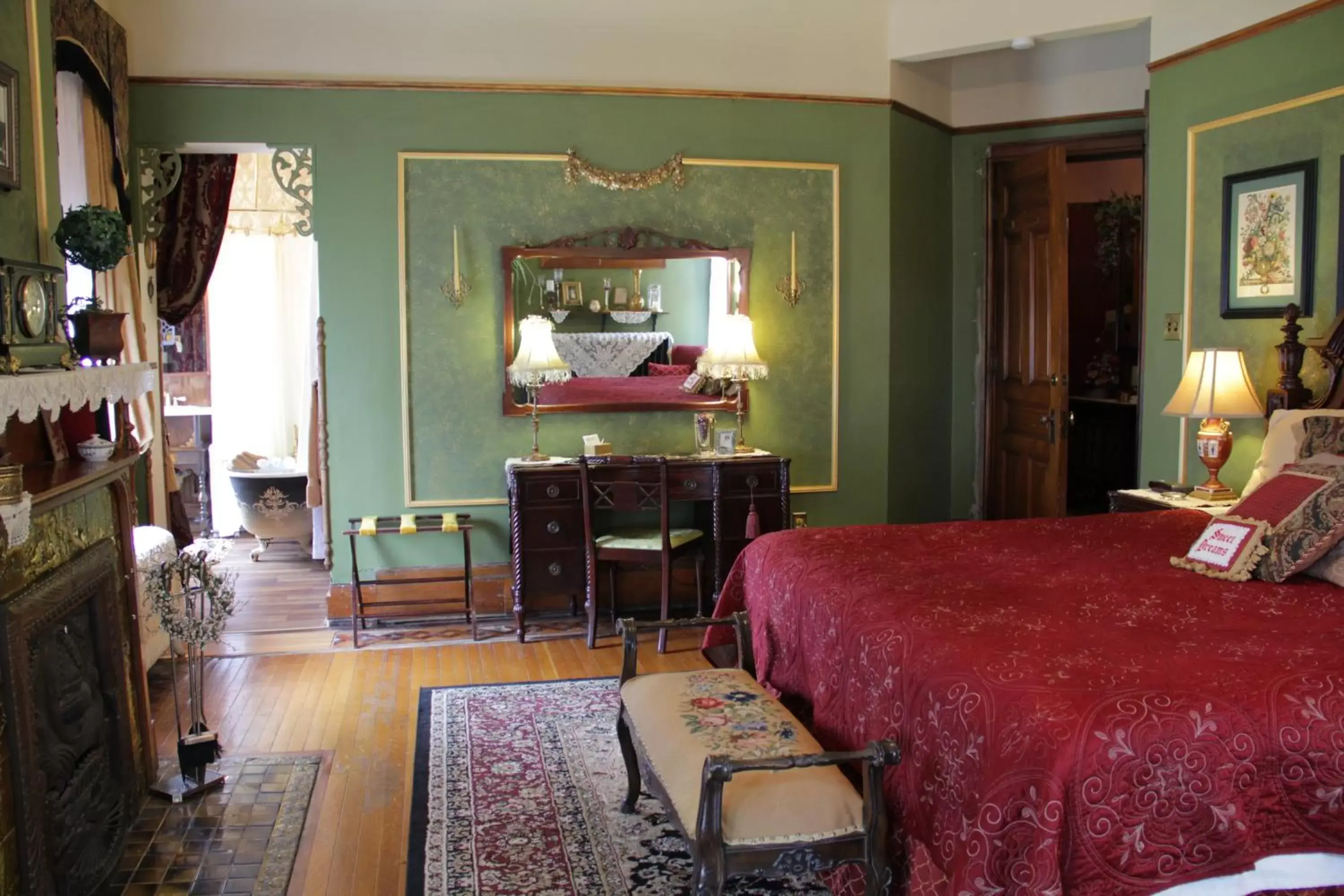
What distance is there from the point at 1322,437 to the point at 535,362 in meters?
3.22

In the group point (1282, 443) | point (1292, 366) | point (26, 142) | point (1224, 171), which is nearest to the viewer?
point (26, 142)

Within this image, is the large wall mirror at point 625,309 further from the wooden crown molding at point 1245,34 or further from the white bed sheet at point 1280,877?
the white bed sheet at point 1280,877

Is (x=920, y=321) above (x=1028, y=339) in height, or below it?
above

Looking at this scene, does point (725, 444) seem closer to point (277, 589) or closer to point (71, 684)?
point (277, 589)

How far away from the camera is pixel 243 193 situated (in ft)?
24.7

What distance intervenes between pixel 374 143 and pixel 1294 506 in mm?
4066

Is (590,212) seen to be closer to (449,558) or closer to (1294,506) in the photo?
(449,558)

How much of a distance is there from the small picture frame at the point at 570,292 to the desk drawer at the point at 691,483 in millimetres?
962

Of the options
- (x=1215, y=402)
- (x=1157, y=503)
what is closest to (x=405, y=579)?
(x=1157, y=503)

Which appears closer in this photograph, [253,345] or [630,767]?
[630,767]

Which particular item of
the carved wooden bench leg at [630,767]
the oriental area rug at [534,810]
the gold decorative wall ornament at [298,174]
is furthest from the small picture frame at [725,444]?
the carved wooden bench leg at [630,767]

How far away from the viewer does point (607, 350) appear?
551 centimetres

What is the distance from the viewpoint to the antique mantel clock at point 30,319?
9.63 ft

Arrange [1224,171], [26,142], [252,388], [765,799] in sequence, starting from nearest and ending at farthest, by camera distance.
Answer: [765,799]
[26,142]
[1224,171]
[252,388]
